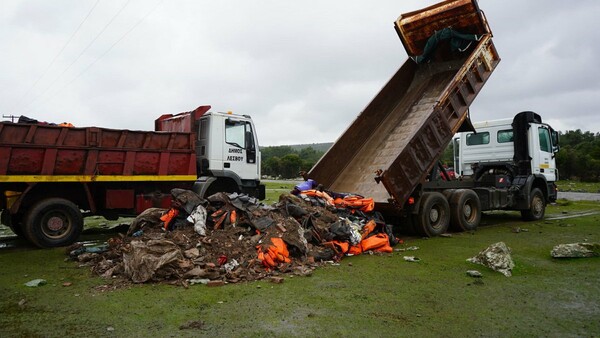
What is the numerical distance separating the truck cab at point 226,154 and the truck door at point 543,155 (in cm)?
711

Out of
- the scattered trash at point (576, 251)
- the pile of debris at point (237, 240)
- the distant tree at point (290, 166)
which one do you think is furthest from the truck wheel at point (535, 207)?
the distant tree at point (290, 166)

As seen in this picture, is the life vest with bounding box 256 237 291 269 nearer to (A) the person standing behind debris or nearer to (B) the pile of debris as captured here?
(B) the pile of debris

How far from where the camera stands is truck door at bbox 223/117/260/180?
934 centimetres

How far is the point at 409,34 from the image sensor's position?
9742 millimetres

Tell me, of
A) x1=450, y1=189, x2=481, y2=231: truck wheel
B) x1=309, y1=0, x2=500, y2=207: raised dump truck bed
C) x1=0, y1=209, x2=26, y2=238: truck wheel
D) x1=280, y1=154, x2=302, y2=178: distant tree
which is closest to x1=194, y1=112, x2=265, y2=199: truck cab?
x1=309, y1=0, x2=500, y2=207: raised dump truck bed

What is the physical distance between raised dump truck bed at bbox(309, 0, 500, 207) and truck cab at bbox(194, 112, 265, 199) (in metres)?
1.81

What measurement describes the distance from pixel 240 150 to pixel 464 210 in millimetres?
5252

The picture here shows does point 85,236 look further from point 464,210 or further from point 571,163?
point 571,163

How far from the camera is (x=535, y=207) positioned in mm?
10703

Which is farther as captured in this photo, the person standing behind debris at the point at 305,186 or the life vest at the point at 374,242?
the person standing behind debris at the point at 305,186

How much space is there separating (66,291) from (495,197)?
8.92 meters

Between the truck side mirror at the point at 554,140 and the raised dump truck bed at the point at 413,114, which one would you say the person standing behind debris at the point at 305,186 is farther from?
the truck side mirror at the point at 554,140

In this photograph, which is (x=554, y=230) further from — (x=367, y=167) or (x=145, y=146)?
(x=145, y=146)

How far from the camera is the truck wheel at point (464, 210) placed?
336 inches
